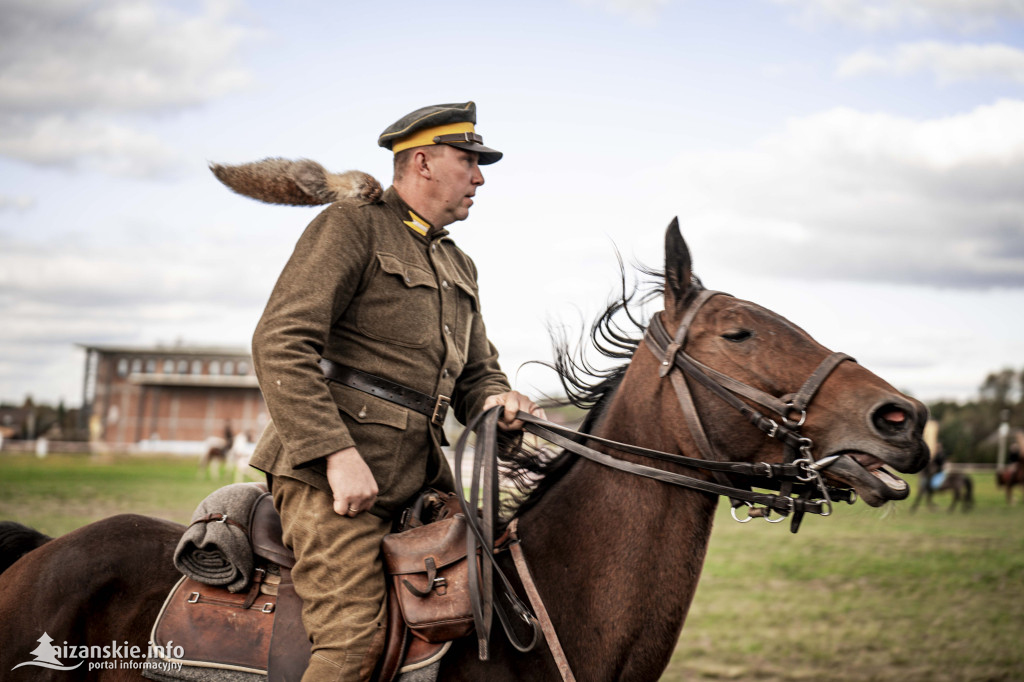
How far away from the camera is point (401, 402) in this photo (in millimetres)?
2639

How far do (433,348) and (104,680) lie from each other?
1709mm

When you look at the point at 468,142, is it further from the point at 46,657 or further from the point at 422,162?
the point at 46,657

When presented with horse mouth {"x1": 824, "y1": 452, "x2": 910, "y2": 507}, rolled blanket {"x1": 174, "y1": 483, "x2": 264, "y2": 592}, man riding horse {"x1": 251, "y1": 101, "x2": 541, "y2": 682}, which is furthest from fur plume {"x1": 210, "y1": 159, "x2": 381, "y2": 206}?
horse mouth {"x1": 824, "y1": 452, "x2": 910, "y2": 507}

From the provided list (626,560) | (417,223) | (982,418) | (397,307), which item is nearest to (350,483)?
(397,307)

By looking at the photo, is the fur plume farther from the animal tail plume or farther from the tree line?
the tree line

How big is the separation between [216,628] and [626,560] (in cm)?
145

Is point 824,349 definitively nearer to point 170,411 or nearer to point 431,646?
point 431,646

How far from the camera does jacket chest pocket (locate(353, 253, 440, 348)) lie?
104 inches

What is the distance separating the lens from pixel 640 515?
2.46m

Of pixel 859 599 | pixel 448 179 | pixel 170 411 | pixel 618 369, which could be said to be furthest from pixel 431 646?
pixel 170 411

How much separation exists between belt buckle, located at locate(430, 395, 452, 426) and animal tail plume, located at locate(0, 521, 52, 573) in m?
1.84

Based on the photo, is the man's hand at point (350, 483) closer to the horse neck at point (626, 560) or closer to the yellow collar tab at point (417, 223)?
the horse neck at point (626, 560)

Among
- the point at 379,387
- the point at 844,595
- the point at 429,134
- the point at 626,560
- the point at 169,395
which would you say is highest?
the point at 429,134

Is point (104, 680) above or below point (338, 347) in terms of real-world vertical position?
below
